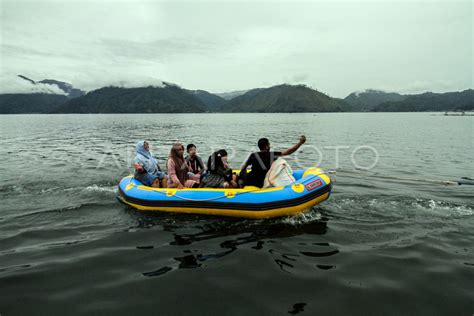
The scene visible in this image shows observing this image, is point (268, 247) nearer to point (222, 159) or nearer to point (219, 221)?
point (219, 221)

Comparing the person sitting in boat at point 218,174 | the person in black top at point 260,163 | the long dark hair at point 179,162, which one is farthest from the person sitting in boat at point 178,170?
the person in black top at point 260,163

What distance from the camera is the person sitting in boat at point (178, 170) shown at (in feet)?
29.4

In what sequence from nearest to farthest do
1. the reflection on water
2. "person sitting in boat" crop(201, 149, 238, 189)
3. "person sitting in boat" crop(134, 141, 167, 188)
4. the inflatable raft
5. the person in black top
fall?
the reflection on water → the inflatable raft → the person in black top → "person sitting in boat" crop(201, 149, 238, 189) → "person sitting in boat" crop(134, 141, 167, 188)

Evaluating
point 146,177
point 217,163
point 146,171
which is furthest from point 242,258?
point 146,171

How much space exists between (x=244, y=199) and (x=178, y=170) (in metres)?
2.52

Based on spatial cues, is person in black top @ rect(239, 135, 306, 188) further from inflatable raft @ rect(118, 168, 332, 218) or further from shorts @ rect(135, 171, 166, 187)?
shorts @ rect(135, 171, 166, 187)

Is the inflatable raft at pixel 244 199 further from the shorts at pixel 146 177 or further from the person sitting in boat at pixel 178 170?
the shorts at pixel 146 177

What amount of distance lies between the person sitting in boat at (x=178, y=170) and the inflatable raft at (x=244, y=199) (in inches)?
19.0

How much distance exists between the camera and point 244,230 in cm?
741

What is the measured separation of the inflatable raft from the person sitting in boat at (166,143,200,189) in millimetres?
482

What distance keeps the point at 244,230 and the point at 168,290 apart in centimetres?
277

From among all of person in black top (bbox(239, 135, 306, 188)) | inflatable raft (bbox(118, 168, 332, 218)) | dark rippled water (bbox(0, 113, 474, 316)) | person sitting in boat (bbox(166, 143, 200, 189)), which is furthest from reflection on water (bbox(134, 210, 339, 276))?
person in black top (bbox(239, 135, 306, 188))

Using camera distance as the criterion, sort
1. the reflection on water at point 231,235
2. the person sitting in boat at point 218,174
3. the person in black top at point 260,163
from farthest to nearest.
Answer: the person sitting in boat at point 218,174 → the person in black top at point 260,163 → the reflection on water at point 231,235

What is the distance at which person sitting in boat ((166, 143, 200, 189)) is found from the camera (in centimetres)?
895
